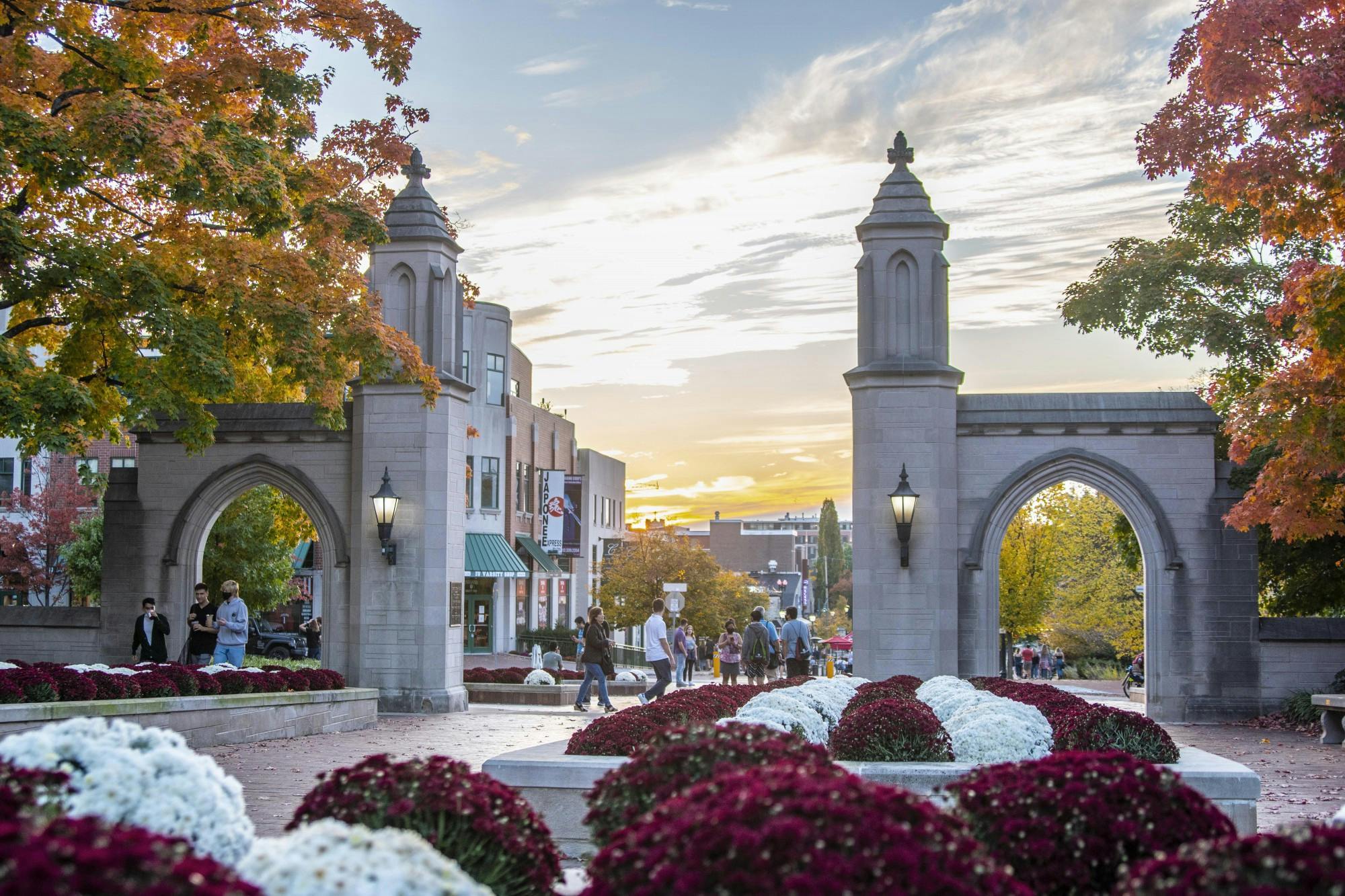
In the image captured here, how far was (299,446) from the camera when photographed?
20.7 m

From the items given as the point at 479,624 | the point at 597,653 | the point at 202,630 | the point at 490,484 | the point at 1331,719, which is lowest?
the point at 479,624

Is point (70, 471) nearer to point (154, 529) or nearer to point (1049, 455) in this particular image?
point (154, 529)

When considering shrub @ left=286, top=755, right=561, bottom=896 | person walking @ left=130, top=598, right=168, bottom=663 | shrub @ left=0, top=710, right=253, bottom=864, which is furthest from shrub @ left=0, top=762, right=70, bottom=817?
person walking @ left=130, top=598, right=168, bottom=663

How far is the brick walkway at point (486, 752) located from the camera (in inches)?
A: 420

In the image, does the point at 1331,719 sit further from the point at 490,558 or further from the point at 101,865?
the point at 490,558

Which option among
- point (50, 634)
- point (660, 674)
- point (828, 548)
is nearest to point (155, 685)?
point (660, 674)

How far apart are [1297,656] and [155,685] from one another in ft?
48.7

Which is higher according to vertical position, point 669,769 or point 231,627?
point 669,769

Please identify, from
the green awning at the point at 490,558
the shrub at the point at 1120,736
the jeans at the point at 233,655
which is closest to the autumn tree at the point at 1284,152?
the shrub at the point at 1120,736

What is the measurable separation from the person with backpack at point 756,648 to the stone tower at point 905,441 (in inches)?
153

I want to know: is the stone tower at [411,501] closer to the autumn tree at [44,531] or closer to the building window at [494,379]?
the autumn tree at [44,531]

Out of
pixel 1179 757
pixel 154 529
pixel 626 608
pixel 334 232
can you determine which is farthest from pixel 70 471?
pixel 1179 757

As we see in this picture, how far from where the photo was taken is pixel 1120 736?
9.38 meters

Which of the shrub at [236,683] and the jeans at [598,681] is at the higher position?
the shrub at [236,683]
